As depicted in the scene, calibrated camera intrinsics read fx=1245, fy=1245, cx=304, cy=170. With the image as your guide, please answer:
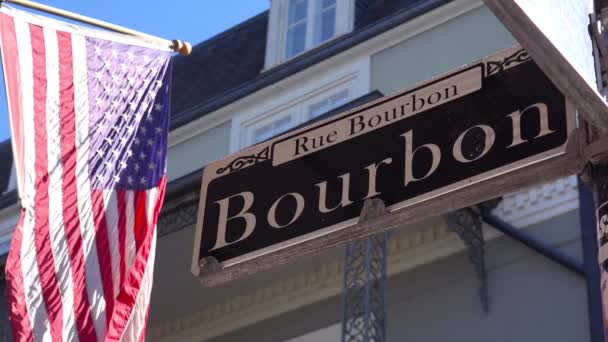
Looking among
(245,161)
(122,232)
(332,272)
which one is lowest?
(245,161)

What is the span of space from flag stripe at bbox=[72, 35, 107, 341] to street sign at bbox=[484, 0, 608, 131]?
620 cm

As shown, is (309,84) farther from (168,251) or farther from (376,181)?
(376,181)

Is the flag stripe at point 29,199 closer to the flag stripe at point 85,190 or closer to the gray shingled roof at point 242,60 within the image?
the flag stripe at point 85,190

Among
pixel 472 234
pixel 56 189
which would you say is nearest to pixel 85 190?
pixel 56 189

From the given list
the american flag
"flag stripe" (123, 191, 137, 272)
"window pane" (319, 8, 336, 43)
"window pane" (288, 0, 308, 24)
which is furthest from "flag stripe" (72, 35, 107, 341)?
"window pane" (288, 0, 308, 24)

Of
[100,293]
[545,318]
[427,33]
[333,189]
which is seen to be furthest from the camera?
[427,33]

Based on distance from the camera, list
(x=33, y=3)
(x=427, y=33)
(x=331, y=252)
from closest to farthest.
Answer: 1. (x=33, y=3)
2. (x=331, y=252)
3. (x=427, y=33)

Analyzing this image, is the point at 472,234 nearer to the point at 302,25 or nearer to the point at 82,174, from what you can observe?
the point at 82,174

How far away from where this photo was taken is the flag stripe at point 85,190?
27.8 ft

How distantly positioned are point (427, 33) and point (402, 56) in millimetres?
379

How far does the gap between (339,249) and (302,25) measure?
4196 mm

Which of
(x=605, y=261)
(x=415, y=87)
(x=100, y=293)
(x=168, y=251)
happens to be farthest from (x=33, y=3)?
(x=605, y=261)

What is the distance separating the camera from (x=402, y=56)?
1390 centimetres

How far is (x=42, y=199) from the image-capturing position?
28.3ft
